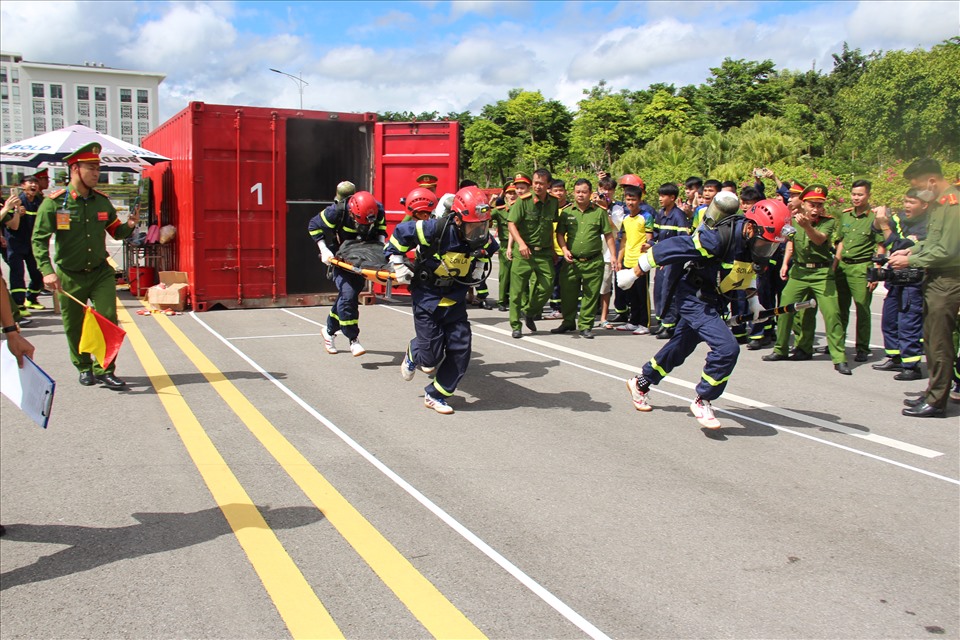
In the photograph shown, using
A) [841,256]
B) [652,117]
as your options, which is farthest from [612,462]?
[652,117]

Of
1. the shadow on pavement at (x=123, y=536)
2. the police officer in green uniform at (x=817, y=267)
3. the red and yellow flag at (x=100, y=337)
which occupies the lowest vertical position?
the shadow on pavement at (x=123, y=536)

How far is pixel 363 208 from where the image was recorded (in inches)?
350

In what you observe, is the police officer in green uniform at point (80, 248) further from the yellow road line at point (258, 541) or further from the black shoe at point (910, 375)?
the black shoe at point (910, 375)

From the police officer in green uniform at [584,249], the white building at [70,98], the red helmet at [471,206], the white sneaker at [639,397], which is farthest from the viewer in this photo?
the white building at [70,98]

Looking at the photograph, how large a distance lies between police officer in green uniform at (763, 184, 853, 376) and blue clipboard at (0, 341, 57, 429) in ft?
25.2

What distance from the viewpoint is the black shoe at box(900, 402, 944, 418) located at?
6.98 m

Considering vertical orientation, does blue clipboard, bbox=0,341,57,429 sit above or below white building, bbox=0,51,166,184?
below

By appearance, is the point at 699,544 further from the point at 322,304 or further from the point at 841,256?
the point at 322,304

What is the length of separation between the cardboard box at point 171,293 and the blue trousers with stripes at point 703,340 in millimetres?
8390

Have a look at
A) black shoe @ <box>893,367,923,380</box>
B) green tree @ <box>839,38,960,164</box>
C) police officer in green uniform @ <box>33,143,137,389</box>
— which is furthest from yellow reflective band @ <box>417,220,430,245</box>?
green tree @ <box>839,38,960,164</box>

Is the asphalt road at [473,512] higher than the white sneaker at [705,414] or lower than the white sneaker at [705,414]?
lower

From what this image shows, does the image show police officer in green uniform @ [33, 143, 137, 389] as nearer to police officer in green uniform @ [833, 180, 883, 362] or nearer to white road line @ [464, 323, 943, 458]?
white road line @ [464, 323, 943, 458]

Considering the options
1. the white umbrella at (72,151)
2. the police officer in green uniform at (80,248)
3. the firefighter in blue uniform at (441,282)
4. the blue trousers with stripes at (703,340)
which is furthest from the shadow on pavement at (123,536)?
the white umbrella at (72,151)

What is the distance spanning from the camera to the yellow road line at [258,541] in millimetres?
3408
